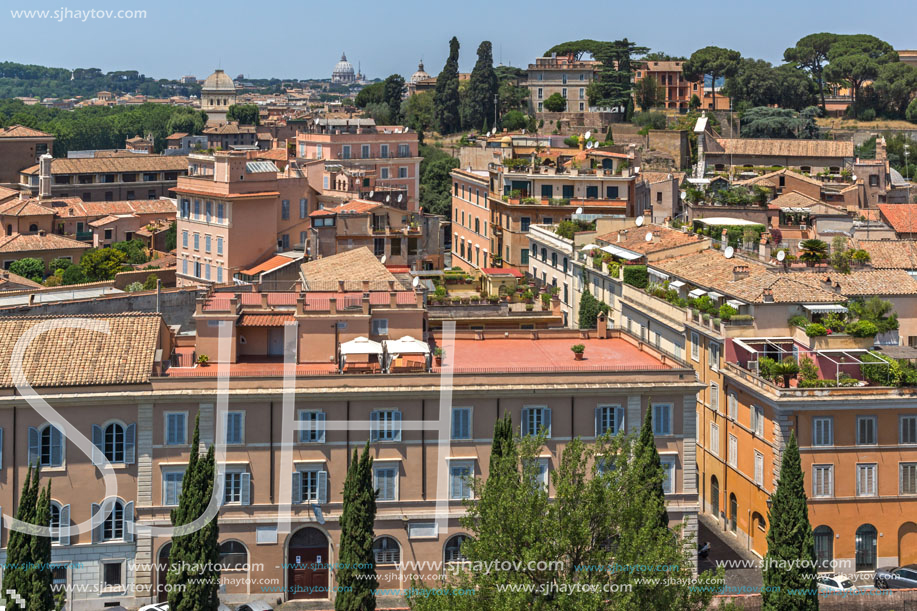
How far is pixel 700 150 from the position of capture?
78.7m

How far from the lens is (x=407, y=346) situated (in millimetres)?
31891

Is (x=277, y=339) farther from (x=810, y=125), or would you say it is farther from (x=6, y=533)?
(x=810, y=125)

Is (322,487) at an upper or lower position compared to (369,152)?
lower

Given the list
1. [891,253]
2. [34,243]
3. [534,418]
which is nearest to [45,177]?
[34,243]

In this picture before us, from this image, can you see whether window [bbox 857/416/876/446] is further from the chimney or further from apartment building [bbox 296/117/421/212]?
the chimney

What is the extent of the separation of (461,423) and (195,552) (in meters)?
6.88

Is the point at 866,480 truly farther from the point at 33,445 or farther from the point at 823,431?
the point at 33,445

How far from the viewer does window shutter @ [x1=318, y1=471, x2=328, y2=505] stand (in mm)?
30969

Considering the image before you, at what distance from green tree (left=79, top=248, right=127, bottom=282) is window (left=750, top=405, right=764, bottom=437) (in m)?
37.8

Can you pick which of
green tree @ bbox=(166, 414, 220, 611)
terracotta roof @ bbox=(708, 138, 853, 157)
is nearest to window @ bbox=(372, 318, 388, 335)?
green tree @ bbox=(166, 414, 220, 611)

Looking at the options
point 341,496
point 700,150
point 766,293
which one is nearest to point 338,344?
point 341,496

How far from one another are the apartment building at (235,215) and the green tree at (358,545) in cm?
2667

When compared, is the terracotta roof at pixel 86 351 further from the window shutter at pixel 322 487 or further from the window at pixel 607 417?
the window at pixel 607 417

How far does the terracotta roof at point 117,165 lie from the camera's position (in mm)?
93250
